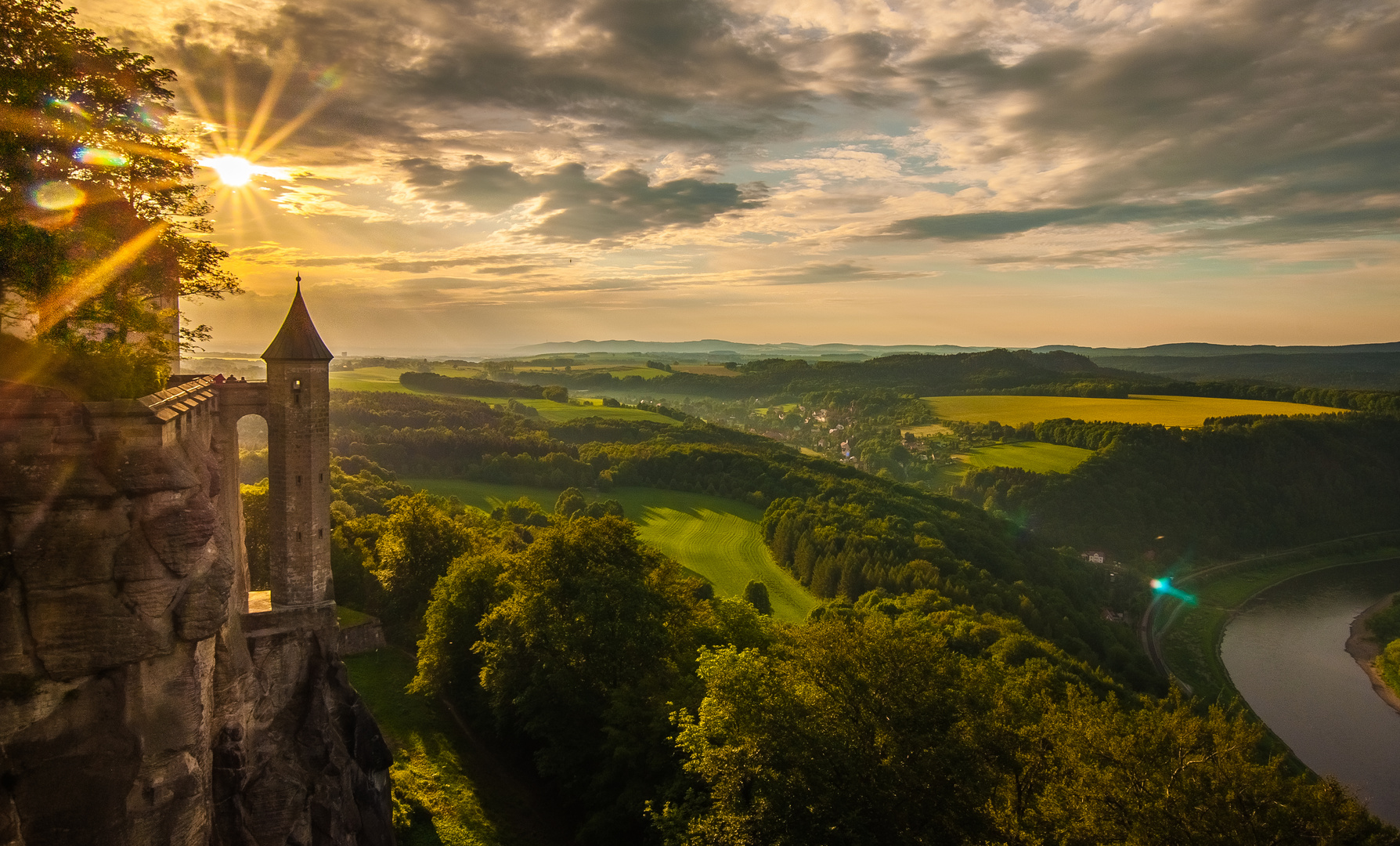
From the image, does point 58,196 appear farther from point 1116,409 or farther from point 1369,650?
point 1116,409

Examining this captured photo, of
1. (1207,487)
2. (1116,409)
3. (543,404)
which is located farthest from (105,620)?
(1116,409)

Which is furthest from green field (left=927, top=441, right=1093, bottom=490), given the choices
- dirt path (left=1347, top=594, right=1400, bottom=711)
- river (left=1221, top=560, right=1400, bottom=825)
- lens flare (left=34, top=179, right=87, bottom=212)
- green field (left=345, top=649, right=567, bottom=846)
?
lens flare (left=34, top=179, right=87, bottom=212)

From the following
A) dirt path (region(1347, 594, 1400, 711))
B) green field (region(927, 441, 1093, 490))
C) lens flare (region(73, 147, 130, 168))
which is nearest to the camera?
lens flare (region(73, 147, 130, 168))

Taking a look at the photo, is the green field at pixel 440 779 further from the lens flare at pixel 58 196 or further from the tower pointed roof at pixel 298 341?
the lens flare at pixel 58 196

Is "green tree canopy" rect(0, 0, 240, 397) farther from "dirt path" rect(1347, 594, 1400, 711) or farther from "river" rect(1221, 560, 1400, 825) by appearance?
"dirt path" rect(1347, 594, 1400, 711)

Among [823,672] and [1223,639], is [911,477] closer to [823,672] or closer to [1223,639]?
[1223,639]

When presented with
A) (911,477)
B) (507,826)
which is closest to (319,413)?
(507,826)
